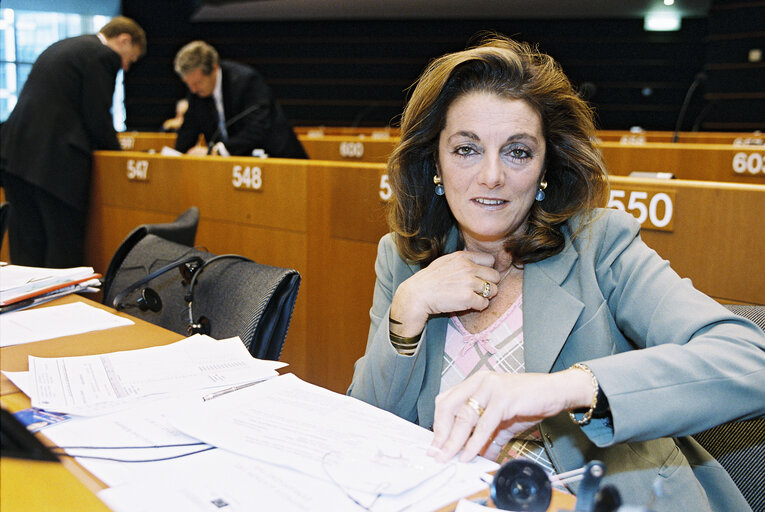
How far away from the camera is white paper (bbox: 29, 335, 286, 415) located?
3.11 ft

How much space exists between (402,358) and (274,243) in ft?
5.95

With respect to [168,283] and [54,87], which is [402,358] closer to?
[168,283]

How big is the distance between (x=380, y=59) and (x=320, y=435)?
10146mm

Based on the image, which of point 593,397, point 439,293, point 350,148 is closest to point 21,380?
point 439,293

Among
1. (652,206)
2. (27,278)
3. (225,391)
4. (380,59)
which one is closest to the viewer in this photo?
(225,391)

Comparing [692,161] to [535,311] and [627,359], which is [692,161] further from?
[627,359]

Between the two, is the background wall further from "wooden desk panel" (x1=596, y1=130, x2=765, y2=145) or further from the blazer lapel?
the blazer lapel

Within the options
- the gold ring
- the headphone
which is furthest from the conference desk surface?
the headphone

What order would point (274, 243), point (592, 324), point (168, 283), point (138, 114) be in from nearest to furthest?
1. point (592, 324)
2. point (168, 283)
3. point (274, 243)
4. point (138, 114)

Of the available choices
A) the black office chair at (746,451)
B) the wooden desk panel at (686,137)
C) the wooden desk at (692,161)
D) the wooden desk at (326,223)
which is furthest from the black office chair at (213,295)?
the wooden desk panel at (686,137)

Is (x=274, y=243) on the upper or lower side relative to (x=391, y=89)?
lower

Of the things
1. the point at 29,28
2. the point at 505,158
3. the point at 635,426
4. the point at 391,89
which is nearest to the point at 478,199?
the point at 505,158

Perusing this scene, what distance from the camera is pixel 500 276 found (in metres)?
1.34

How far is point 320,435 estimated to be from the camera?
837 millimetres
